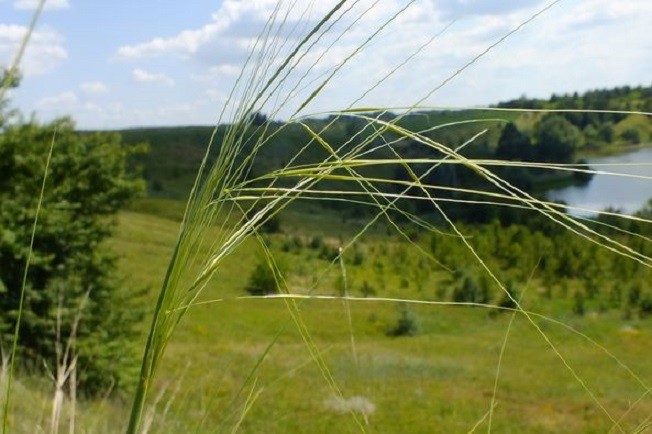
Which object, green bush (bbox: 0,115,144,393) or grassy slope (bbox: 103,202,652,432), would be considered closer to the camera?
green bush (bbox: 0,115,144,393)

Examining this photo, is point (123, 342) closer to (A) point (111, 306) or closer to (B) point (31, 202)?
(A) point (111, 306)

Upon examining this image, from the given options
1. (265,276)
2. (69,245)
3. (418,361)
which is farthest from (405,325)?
(265,276)

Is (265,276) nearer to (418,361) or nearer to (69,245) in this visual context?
(69,245)

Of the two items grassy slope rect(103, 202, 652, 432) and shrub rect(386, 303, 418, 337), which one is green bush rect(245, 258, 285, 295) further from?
shrub rect(386, 303, 418, 337)

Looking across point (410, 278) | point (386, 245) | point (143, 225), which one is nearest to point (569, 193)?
point (386, 245)

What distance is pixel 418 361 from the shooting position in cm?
3941

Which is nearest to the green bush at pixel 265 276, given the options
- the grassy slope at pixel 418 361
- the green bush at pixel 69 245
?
the grassy slope at pixel 418 361

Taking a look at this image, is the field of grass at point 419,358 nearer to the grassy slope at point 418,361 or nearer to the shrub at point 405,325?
the grassy slope at point 418,361

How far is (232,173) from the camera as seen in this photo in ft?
3.21

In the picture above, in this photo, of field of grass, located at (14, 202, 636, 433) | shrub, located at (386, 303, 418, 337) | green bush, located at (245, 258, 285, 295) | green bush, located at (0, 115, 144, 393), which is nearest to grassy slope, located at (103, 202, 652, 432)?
field of grass, located at (14, 202, 636, 433)

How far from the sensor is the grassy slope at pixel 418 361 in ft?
77.7

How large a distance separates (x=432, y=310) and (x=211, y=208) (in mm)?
62781

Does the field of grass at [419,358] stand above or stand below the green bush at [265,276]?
below

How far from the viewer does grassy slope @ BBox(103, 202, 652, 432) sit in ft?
77.7
